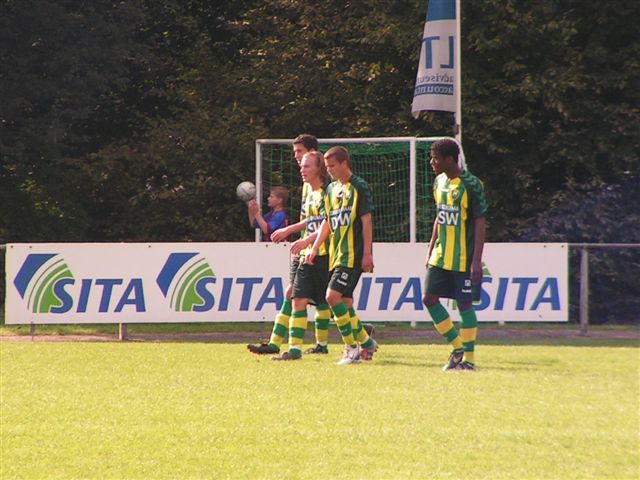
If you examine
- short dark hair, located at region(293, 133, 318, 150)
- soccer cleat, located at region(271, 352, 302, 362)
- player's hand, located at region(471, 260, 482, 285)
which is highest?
short dark hair, located at region(293, 133, 318, 150)

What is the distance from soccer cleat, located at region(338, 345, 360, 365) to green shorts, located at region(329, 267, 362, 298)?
64 centimetres

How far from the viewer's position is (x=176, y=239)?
2573 cm

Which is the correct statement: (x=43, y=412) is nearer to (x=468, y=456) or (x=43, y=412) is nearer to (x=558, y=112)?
(x=468, y=456)

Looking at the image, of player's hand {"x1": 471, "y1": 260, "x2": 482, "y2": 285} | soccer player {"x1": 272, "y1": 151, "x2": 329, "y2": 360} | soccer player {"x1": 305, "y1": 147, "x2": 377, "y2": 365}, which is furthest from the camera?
soccer player {"x1": 272, "y1": 151, "x2": 329, "y2": 360}

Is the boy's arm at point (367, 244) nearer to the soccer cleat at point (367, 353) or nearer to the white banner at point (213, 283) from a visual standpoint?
the soccer cleat at point (367, 353)

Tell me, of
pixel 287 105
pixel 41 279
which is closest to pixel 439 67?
pixel 287 105

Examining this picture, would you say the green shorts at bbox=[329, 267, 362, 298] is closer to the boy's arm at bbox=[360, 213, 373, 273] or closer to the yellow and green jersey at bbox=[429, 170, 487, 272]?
the boy's arm at bbox=[360, 213, 373, 273]

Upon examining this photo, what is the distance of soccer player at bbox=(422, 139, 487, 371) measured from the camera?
1202 cm

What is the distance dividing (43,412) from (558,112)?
16.8 m

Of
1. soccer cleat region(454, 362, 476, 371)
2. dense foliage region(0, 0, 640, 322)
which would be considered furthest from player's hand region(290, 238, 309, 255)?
dense foliage region(0, 0, 640, 322)

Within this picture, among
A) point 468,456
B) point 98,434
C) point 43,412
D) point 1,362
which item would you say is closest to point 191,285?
point 1,362

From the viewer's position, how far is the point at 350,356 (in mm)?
12984

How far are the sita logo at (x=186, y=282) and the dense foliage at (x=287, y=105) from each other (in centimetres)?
772

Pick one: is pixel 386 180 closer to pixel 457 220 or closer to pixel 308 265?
pixel 308 265
